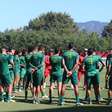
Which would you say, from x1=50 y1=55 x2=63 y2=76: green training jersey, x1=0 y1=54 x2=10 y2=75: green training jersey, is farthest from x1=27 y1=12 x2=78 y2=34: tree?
x1=50 y1=55 x2=63 y2=76: green training jersey

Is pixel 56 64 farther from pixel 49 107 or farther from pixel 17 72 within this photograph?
pixel 17 72

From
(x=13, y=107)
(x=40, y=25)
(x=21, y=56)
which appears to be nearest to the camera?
(x=13, y=107)

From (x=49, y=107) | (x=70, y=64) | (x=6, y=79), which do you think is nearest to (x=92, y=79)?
(x=70, y=64)

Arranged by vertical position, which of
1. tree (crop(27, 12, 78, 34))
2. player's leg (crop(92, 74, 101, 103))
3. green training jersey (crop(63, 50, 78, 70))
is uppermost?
tree (crop(27, 12, 78, 34))

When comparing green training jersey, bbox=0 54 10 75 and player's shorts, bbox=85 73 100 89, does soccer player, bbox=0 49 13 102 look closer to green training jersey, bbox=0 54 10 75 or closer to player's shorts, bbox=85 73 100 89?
green training jersey, bbox=0 54 10 75

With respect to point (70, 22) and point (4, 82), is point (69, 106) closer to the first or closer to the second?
point (4, 82)

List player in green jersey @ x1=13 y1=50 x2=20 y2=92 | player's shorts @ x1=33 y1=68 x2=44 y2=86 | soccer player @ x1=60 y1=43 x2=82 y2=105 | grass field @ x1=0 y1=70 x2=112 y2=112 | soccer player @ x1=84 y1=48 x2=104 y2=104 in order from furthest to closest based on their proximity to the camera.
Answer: player in green jersey @ x1=13 y1=50 x2=20 y2=92 → player's shorts @ x1=33 y1=68 x2=44 y2=86 → soccer player @ x1=84 y1=48 x2=104 y2=104 → soccer player @ x1=60 y1=43 x2=82 y2=105 → grass field @ x1=0 y1=70 x2=112 y2=112

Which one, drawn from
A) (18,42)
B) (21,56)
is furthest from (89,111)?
(18,42)

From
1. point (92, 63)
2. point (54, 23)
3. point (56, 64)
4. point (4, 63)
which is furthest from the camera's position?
point (54, 23)

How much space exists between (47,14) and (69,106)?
10757cm

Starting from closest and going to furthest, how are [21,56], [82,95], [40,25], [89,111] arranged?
[89,111], [82,95], [21,56], [40,25]

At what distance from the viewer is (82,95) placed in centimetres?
2470

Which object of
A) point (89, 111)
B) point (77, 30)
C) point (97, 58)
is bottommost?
point (89, 111)

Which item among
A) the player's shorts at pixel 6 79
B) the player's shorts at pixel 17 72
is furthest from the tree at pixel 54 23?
the player's shorts at pixel 6 79
